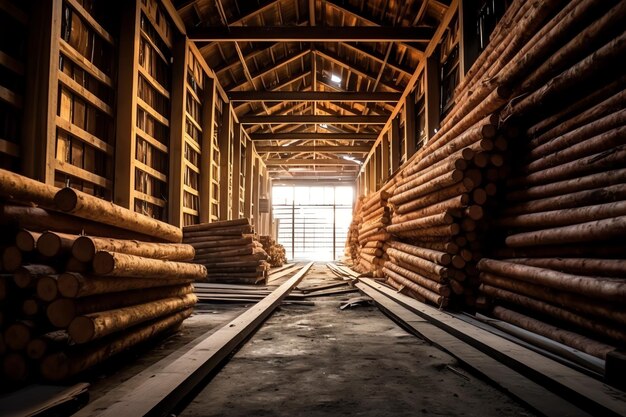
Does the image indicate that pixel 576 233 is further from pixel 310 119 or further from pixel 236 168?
pixel 236 168

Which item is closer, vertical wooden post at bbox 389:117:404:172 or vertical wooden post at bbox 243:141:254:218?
vertical wooden post at bbox 389:117:404:172

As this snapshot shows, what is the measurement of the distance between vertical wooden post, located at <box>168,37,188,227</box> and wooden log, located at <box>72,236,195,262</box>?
5855mm

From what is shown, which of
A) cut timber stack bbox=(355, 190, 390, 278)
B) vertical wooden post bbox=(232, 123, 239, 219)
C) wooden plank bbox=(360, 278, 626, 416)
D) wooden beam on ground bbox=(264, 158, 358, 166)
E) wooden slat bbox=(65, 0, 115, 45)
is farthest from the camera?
wooden beam on ground bbox=(264, 158, 358, 166)

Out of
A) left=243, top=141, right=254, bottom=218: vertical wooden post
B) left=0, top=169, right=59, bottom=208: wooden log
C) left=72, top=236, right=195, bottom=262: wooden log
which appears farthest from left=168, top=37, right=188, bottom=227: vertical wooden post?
left=243, top=141, right=254, bottom=218: vertical wooden post

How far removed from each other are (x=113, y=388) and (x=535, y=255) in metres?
4.23

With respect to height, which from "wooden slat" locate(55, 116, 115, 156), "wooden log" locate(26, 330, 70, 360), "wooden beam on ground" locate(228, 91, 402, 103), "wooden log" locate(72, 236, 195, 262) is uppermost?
"wooden beam on ground" locate(228, 91, 402, 103)

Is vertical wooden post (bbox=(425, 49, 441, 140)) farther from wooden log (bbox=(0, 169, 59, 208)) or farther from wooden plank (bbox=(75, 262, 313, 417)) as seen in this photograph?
wooden log (bbox=(0, 169, 59, 208))

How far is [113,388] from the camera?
284 centimetres

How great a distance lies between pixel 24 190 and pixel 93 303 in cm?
92

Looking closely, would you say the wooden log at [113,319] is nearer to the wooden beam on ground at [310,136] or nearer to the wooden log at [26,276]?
the wooden log at [26,276]

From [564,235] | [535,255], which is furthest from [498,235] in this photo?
[564,235]

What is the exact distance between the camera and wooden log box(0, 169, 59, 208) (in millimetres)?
2943

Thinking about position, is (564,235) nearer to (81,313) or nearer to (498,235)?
(498,235)

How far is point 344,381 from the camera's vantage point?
10.5 ft
